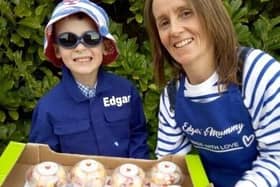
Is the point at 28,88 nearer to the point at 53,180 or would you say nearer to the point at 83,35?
the point at 83,35

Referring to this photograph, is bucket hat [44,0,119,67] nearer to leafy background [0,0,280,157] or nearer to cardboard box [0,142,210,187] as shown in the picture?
cardboard box [0,142,210,187]

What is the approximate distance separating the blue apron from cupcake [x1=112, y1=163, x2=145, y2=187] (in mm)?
224

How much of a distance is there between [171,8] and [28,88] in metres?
1.06

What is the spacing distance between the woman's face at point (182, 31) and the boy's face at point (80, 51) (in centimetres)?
22

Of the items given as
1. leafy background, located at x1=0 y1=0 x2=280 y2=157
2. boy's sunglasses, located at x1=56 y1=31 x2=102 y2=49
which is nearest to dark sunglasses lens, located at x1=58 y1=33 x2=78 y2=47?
boy's sunglasses, located at x1=56 y1=31 x2=102 y2=49

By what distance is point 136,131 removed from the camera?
2.05 m

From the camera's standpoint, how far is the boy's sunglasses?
6.14ft

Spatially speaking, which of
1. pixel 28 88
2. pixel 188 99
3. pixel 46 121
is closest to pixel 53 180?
pixel 46 121

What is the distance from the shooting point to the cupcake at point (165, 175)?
168 centimetres

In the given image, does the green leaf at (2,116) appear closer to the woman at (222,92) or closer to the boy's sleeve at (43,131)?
the boy's sleeve at (43,131)

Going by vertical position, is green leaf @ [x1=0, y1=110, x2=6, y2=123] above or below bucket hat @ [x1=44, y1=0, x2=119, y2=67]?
below

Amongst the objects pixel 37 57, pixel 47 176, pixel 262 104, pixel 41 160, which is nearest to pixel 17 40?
pixel 37 57

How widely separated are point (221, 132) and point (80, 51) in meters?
0.46

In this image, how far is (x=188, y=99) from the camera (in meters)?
1.82
